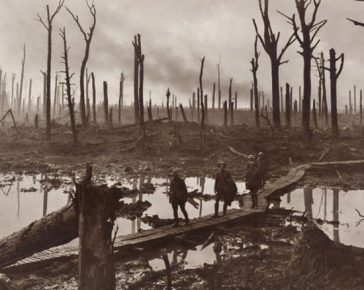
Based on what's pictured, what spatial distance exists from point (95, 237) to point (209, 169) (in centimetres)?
1624

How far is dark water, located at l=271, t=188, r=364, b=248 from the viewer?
10727mm

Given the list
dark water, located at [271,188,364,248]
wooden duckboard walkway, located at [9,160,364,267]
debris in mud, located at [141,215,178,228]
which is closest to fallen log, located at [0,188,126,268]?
wooden duckboard walkway, located at [9,160,364,267]

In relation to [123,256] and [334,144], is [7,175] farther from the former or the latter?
[334,144]

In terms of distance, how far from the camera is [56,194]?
15969 mm

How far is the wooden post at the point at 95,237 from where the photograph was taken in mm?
6234

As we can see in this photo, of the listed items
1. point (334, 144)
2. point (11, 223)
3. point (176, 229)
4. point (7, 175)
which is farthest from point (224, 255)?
point (334, 144)

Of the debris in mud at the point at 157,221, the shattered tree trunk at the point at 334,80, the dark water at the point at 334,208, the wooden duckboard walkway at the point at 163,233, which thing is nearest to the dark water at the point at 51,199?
the debris in mud at the point at 157,221

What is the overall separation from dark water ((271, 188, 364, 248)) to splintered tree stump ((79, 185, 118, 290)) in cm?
569

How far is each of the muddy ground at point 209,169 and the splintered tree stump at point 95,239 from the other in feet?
3.80

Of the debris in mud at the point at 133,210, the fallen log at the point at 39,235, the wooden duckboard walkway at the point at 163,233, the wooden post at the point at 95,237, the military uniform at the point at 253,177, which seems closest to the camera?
the wooden post at the point at 95,237

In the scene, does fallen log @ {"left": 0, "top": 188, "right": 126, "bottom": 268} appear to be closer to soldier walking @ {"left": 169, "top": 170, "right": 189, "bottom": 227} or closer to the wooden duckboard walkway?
the wooden duckboard walkway

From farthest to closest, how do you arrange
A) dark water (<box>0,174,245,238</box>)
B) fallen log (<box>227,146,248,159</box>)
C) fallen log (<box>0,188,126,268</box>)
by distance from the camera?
1. fallen log (<box>227,146,248,159</box>)
2. dark water (<box>0,174,245,238</box>)
3. fallen log (<box>0,188,126,268</box>)

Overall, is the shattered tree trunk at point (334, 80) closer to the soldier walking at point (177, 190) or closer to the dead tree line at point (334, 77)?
the dead tree line at point (334, 77)

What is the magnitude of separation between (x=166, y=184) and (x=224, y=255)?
941 cm
